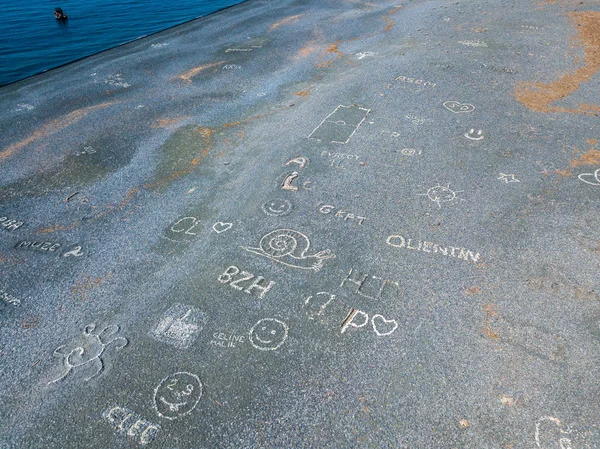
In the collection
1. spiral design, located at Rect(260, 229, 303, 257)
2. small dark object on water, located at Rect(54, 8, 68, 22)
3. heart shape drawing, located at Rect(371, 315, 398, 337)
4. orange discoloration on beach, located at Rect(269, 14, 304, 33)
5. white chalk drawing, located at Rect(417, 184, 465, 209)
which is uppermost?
small dark object on water, located at Rect(54, 8, 68, 22)

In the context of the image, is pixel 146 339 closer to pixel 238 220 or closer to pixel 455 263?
pixel 238 220

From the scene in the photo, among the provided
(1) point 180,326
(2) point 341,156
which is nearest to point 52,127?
(2) point 341,156

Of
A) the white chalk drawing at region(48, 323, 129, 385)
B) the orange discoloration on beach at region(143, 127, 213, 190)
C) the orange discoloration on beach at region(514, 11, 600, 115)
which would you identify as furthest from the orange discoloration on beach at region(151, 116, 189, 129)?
the orange discoloration on beach at region(514, 11, 600, 115)

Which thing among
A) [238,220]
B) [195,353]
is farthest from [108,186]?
[195,353]

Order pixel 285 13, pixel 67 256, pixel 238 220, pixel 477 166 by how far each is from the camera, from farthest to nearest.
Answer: pixel 285 13 < pixel 477 166 < pixel 238 220 < pixel 67 256

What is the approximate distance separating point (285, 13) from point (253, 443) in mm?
20897

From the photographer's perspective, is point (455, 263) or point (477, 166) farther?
point (477, 166)

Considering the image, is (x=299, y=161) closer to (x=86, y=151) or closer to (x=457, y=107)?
(x=457, y=107)

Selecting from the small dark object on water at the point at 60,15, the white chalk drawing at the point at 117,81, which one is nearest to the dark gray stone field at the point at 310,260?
the white chalk drawing at the point at 117,81

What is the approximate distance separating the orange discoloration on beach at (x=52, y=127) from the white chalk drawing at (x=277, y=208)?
7100mm

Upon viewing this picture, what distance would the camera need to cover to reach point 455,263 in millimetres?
6961

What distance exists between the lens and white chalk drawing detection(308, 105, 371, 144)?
10406 millimetres

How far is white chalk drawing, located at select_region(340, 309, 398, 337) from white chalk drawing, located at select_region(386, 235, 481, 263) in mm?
1637

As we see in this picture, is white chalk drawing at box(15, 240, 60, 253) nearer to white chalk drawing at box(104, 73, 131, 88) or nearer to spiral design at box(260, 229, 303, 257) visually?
spiral design at box(260, 229, 303, 257)
